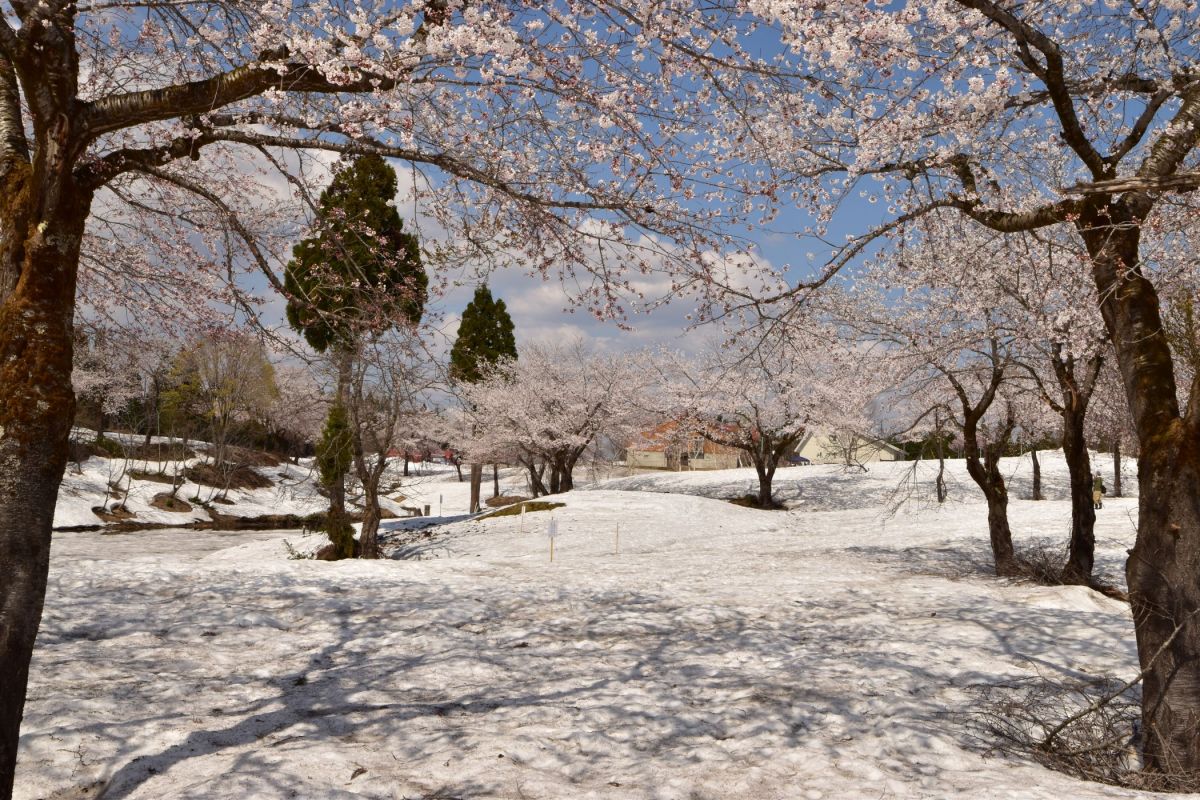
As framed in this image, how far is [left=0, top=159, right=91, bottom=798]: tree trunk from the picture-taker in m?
4.66

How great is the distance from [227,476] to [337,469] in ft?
75.0

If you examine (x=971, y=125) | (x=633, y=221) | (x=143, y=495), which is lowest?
(x=143, y=495)

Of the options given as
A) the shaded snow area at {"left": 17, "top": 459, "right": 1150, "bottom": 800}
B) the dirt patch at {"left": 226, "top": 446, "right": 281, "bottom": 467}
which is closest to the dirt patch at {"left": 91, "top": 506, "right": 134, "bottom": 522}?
the dirt patch at {"left": 226, "top": 446, "right": 281, "bottom": 467}

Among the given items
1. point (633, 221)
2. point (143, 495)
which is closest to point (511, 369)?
point (143, 495)

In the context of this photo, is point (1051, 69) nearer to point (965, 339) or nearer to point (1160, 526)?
point (1160, 526)

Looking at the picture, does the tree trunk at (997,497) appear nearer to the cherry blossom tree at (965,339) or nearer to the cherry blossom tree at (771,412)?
the cherry blossom tree at (965,339)

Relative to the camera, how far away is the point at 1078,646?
916 centimetres

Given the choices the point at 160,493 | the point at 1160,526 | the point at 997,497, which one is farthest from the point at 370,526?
the point at 160,493

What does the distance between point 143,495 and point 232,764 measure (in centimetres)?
3539

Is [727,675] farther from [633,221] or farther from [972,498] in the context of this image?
[972,498]

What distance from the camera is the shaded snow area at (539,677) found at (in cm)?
520

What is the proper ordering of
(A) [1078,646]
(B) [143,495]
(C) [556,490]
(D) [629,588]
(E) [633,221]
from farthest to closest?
(C) [556,490], (B) [143,495], (D) [629,588], (A) [1078,646], (E) [633,221]

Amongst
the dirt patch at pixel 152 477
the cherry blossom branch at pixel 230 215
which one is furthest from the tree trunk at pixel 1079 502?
the dirt patch at pixel 152 477

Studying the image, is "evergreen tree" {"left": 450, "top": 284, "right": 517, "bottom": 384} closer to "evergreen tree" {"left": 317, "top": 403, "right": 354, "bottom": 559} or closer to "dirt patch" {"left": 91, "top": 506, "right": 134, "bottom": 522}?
"dirt patch" {"left": 91, "top": 506, "right": 134, "bottom": 522}
